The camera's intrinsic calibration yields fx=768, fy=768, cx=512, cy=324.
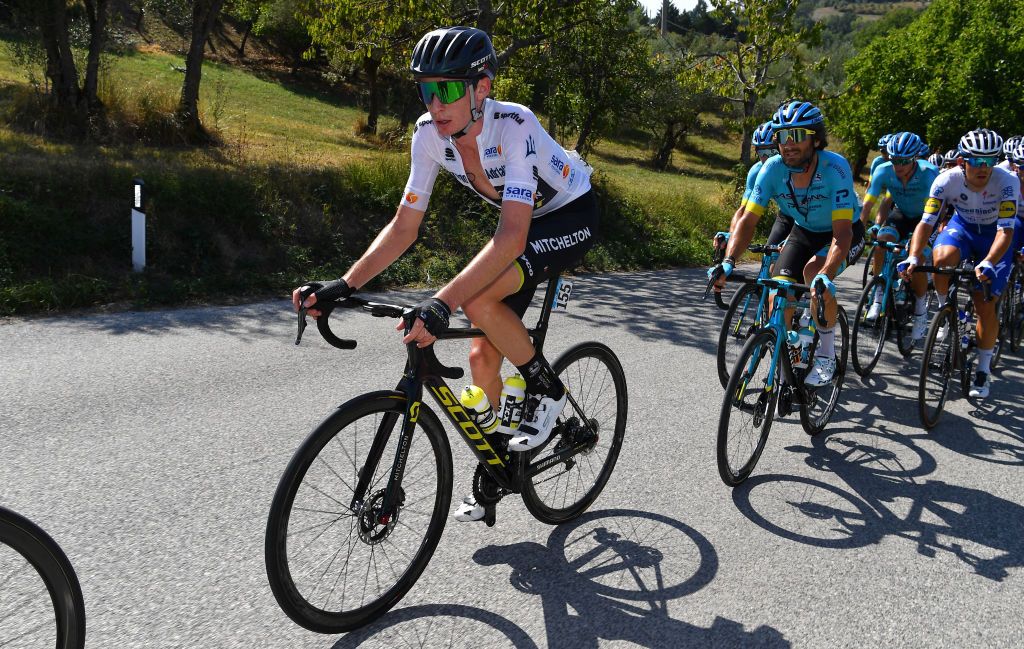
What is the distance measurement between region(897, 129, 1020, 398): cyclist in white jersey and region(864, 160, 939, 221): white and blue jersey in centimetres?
130

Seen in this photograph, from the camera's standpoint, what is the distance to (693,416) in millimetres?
5605

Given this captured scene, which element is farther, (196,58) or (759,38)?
(759,38)

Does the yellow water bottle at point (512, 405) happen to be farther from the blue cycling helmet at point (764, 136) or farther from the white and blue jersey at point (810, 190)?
the blue cycling helmet at point (764, 136)

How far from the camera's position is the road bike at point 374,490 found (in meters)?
2.67

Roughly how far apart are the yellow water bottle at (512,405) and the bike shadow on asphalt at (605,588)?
2.01ft

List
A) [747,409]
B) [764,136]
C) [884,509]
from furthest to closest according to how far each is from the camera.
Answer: [764,136] → [747,409] → [884,509]

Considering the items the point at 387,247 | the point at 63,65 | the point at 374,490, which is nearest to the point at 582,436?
the point at 374,490

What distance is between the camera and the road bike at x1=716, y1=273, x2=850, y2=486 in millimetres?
4300

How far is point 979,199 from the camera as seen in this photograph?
21.1 feet

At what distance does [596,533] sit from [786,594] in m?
0.91

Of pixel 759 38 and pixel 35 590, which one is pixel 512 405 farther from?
pixel 759 38

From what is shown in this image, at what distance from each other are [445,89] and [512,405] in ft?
4.52

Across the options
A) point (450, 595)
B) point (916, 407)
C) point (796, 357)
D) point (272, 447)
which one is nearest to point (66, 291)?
point (272, 447)

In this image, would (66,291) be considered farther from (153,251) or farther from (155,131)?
(155,131)
